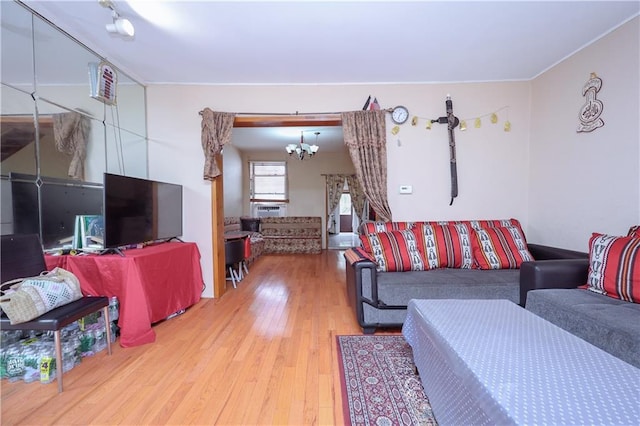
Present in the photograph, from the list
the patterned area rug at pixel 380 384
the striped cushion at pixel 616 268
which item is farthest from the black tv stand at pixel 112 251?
the striped cushion at pixel 616 268

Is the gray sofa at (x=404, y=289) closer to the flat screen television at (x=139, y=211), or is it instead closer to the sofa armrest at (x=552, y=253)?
the sofa armrest at (x=552, y=253)

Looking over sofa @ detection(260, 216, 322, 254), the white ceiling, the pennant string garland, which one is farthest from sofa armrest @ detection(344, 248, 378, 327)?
sofa @ detection(260, 216, 322, 254)

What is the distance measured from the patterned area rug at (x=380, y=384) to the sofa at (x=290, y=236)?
417 cm

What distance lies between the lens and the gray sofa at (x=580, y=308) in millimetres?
1293

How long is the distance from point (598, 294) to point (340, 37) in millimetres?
2721

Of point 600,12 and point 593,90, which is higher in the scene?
point 600,12

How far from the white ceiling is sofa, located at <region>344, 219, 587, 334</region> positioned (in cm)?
168

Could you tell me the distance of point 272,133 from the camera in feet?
17.6

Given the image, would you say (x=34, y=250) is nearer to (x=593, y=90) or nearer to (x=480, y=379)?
(x=480, y=379)

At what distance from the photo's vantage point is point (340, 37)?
224cm

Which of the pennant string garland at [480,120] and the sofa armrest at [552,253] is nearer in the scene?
the sofa armrest at [552,253]

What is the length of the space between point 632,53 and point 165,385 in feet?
13.6

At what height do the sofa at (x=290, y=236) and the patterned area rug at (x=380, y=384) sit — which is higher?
the sofa at (x=290, y=236)

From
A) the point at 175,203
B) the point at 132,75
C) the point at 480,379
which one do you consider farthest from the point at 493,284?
the point at 132,75
